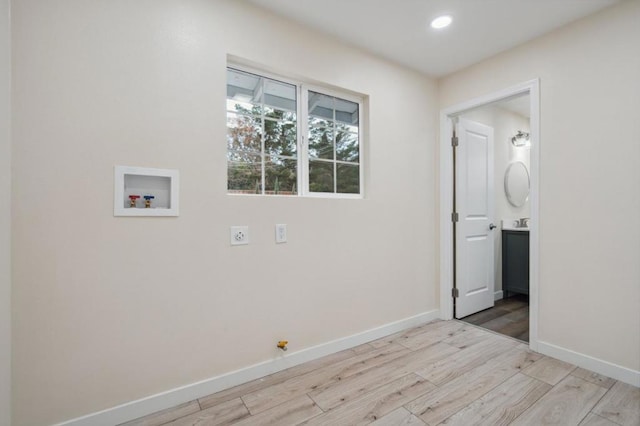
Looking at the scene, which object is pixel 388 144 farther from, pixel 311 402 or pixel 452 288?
pixel 311 402

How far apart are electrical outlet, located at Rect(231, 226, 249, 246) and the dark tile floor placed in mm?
2507

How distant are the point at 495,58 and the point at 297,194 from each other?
7.25 feet

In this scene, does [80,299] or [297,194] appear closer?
[80,299]

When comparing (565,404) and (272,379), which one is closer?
(565,404)

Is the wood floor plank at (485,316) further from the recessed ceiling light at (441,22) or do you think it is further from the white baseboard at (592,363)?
the recessed ceiling light at (441,22)

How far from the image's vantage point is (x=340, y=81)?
240 centimetres

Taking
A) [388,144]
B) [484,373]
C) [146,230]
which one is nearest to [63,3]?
[146,230]

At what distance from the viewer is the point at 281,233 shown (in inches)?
82.7

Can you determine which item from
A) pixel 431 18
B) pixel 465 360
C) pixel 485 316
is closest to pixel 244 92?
pixel 431 18

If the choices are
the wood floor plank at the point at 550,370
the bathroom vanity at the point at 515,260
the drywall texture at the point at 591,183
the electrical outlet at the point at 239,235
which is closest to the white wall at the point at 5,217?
the electrical outlet at the point at 239,235

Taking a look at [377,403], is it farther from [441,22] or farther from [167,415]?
[441,22]

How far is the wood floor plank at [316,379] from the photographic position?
176cm

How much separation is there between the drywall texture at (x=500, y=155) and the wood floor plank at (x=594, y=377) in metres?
1.77

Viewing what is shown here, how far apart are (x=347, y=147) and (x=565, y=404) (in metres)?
2.30
